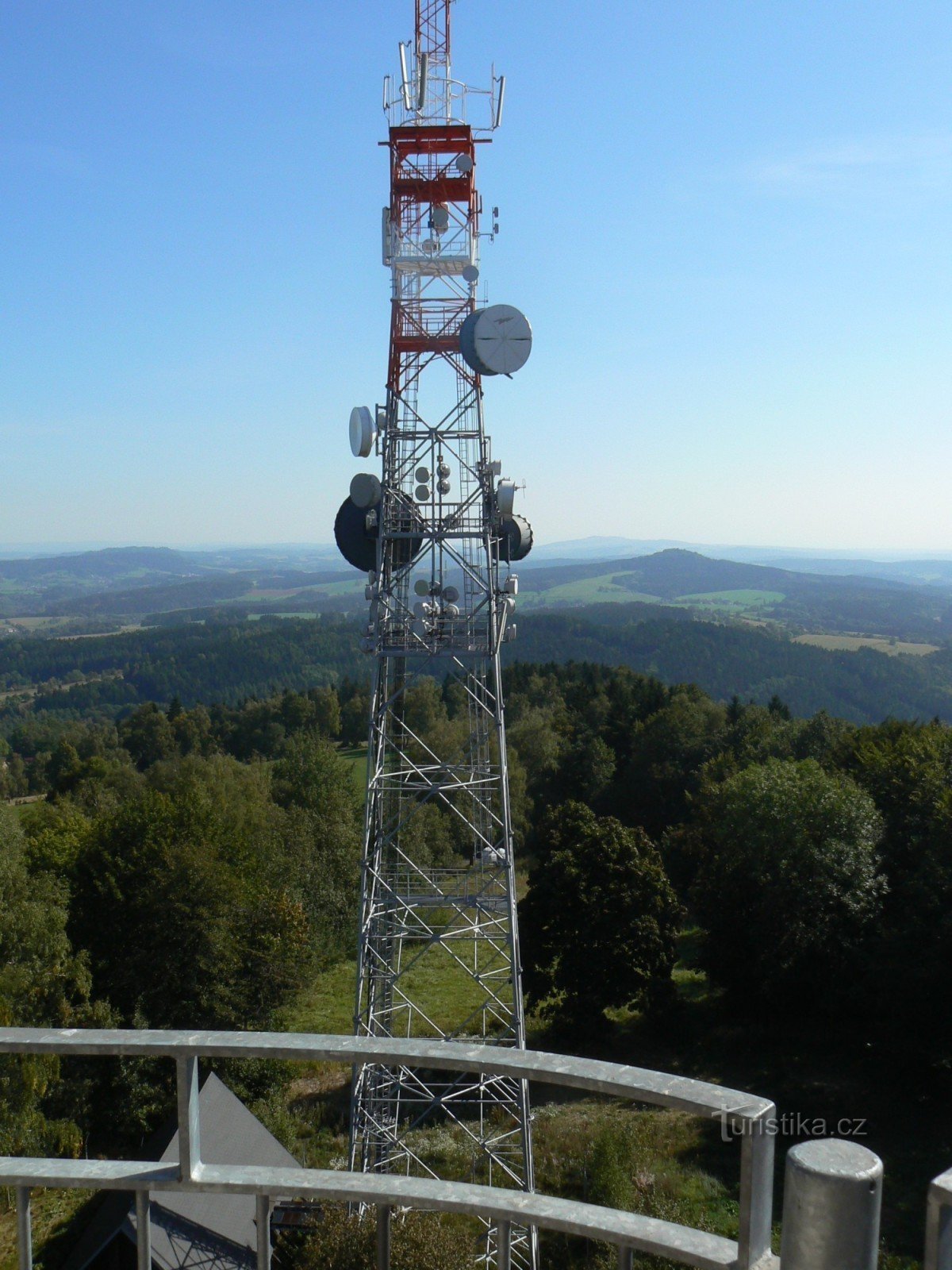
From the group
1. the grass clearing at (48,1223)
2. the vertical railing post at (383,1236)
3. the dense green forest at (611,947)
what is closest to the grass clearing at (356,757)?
the dense green forest at (611,947)

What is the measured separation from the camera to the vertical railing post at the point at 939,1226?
1.76m

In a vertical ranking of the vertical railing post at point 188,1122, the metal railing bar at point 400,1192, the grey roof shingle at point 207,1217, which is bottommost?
the grey roof shingle at point 207,1217

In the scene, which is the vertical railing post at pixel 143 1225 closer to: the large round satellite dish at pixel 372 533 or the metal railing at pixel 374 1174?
the metal railing at pixel 374 1174

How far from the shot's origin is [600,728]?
43.1m

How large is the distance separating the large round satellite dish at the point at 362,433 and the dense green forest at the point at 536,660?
6298cm

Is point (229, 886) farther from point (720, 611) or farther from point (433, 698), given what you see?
point (720, 611)

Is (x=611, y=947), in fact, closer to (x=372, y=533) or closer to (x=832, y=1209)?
(x=372, y=533)

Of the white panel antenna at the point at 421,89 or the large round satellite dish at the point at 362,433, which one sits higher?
the white panel antenna at the point at 421,89

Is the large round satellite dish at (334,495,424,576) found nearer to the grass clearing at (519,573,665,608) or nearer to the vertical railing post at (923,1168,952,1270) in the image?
the vertical railing post at (923,1168,952,1270)

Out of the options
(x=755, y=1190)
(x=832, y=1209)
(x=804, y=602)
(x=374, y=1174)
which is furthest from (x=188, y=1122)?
(x=804, y=602)

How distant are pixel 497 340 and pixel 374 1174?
1091cm

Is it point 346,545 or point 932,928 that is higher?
point 346,545

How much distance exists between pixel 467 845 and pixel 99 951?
47.7ft

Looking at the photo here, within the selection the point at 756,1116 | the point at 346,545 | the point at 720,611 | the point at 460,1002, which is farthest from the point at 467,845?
the point at 720,611
